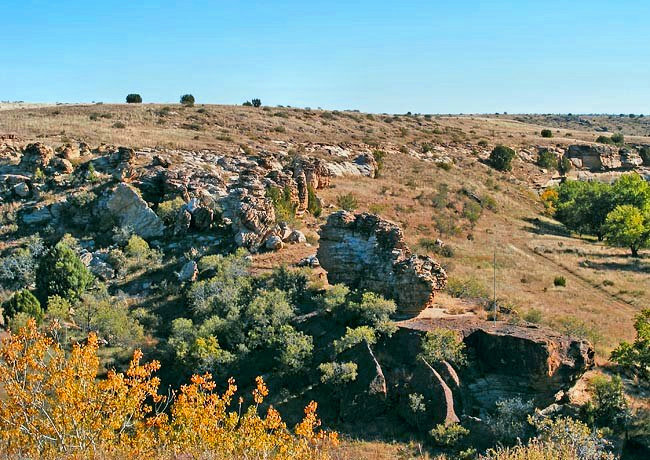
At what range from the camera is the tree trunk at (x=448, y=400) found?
15078 mm

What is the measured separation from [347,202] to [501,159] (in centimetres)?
3057

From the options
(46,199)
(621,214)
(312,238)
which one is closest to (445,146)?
(621,214)

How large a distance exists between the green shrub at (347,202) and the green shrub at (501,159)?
28.5 meters

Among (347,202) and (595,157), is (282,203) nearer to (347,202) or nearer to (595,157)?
(347,202)

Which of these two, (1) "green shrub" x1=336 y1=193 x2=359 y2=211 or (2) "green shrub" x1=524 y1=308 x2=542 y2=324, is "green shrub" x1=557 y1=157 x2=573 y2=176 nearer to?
(1) "green shrub" x1=336 y1=193 x2=359 y2=211

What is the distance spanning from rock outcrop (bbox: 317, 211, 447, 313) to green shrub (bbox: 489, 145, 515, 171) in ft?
136

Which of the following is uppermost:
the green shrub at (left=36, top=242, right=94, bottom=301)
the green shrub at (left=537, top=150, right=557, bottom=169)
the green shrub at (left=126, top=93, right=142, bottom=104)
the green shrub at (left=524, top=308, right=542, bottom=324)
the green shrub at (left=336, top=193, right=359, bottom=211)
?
the green shrub at (left=126, top=93, right=142, bottom=104)

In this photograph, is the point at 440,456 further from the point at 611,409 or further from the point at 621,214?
the point at 621,214

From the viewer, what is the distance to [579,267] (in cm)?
3338

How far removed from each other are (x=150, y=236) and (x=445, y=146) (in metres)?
43.7

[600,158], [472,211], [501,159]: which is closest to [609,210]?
[472,211]

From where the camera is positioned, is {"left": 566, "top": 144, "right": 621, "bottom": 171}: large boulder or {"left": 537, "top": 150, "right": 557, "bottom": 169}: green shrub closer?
{"left": 537, "top": 150, "right": 557, "bottom": 169}: green shrub

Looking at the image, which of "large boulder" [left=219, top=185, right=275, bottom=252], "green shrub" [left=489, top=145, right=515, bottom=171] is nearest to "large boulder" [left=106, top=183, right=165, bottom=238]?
"large boulder" [left=219, top=185, right=275, bottom=252]

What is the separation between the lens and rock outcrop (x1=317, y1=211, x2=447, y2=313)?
19.0 meters
